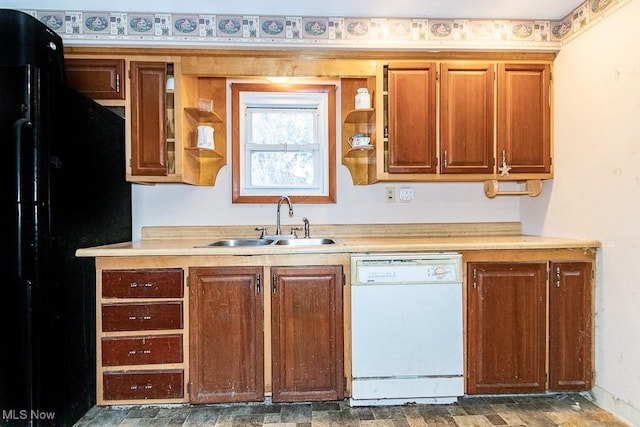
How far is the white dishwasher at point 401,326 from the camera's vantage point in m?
2.07

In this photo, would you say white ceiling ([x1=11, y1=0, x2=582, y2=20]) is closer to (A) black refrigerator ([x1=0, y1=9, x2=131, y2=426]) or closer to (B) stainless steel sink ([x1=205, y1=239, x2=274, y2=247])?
(A) black refrigerator ([x1=0, y1=9, x2=131, y2=426])

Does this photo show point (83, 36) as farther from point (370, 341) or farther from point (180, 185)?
point (370, 341)

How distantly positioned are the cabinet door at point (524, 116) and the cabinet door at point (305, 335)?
1.49 m

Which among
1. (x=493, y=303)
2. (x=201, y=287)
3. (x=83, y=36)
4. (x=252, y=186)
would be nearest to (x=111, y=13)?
(x=83, y=36)

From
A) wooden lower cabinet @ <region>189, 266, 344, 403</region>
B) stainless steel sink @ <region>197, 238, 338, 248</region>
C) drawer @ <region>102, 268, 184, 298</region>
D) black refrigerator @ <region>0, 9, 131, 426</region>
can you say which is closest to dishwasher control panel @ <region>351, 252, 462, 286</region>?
wooden lower cabinet @ <region>189, 266, 344, 403</region>

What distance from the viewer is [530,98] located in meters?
2.46

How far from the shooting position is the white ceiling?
7.24 ft

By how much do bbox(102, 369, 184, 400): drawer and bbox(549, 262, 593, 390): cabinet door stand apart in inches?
84.4

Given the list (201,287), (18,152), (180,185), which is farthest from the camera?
(180,185)

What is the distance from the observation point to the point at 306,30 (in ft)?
7.77

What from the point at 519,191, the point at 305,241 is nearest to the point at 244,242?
the point at 305,241

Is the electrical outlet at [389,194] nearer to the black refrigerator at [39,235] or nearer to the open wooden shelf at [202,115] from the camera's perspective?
the open wooden shelf at [202,115]

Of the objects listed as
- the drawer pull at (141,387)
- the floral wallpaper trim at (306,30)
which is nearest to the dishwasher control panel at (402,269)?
the drawer pull at (141,387)

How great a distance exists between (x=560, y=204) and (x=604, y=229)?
385mm
